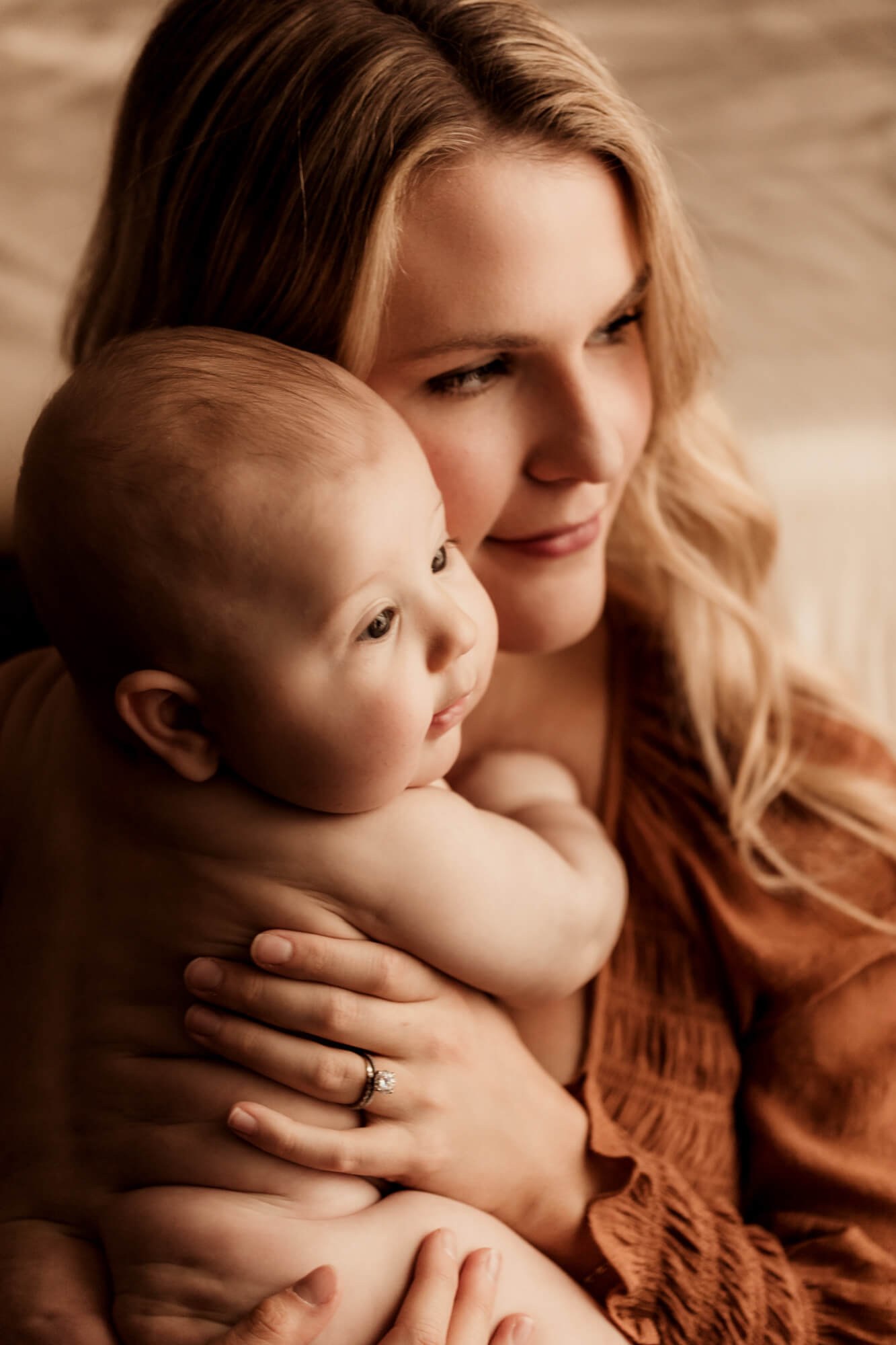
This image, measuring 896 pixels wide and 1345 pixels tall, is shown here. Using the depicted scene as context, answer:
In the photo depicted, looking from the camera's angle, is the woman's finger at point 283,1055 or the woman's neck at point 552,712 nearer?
the woman's finger at point 283,1055

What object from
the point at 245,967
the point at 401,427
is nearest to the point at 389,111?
the point at 401,427

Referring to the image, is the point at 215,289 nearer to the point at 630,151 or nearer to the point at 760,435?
the point at 630,151

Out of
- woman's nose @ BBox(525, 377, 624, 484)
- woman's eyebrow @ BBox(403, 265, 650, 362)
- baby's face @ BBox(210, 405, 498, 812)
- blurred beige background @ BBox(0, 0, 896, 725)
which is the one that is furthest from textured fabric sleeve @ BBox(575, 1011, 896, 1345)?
blurred beige background @ BBox(0, 0, 896, 725)

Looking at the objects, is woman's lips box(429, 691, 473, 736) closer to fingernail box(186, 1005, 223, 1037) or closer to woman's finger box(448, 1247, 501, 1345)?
fingernail box(186, 1005, 223, 1037)

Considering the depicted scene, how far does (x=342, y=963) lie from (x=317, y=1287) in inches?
8.7

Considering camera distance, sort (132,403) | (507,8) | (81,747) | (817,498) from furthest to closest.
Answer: (817,498) < (507,8) < (81,747) < (132,403)

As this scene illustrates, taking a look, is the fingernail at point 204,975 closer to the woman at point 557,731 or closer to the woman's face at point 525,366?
the woman at point 557,731

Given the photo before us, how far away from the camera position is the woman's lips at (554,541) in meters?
1.22

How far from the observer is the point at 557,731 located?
4.77 feet

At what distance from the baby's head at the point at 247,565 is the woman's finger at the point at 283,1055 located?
174 millimetres

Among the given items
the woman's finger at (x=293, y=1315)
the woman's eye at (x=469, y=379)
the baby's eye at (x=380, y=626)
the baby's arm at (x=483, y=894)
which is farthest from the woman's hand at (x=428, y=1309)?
the woman's eye at (x=469, y=379)

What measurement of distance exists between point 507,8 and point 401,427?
445 millimetres

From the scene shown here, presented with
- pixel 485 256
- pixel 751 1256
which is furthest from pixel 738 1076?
pixel 485 256

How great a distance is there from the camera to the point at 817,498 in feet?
6.52
